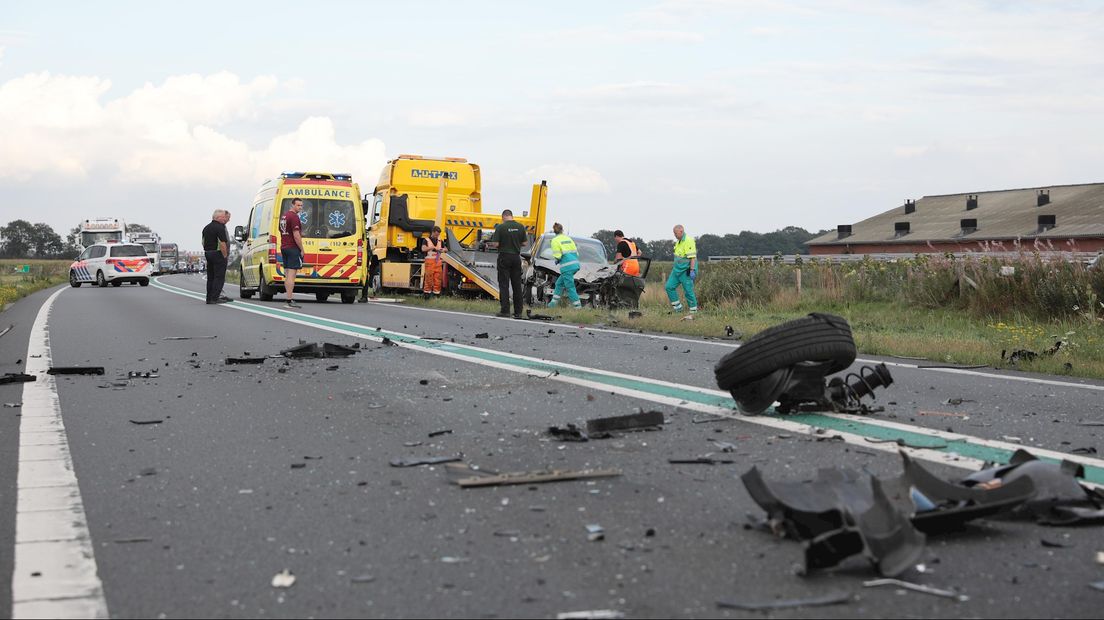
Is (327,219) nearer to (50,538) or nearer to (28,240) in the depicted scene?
(50,538)

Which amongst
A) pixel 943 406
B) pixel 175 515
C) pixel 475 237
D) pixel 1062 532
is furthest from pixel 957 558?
pixel 475 237

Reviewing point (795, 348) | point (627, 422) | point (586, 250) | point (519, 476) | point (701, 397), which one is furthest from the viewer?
point (586, 250)

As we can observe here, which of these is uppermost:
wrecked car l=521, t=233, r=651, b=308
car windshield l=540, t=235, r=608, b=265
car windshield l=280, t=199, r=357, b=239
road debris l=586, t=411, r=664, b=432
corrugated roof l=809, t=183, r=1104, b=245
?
corrugated roof l=809, t=183, r=1104, b=245

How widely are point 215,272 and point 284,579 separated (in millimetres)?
21178

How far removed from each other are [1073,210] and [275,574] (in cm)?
8495

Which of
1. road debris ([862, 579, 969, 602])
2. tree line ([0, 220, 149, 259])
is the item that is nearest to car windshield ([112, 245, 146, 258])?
road debris ([862, 579, 969, 602])

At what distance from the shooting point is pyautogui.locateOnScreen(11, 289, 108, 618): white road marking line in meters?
3.77

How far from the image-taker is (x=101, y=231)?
212 feet

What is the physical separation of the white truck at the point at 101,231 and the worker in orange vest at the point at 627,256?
4823cm

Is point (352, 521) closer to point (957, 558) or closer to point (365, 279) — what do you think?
point (957, 558)

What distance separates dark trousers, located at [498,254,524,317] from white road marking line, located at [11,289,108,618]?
39.3 ft

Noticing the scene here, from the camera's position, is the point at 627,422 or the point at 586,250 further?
the point at 586,250

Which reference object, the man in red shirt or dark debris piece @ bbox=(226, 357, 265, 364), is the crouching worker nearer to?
the man in red shirt

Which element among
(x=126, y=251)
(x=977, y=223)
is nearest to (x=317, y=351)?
(x=126, y=251)
